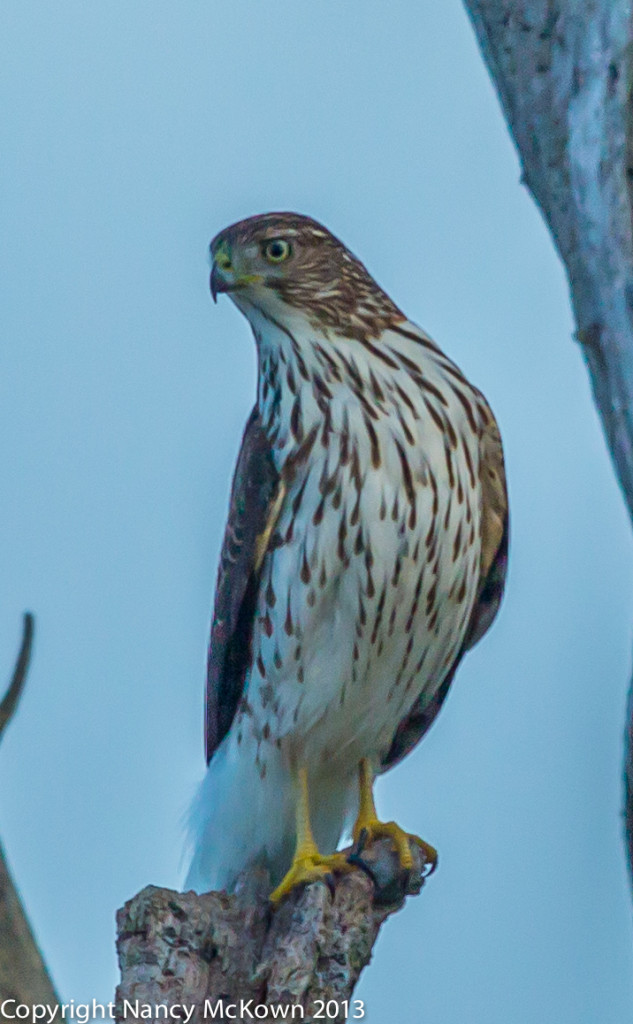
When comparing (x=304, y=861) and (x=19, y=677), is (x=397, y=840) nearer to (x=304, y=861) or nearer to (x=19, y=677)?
(x=304, y=861)

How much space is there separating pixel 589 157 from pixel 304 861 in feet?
7.07

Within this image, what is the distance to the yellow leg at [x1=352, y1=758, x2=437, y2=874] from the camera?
471cm

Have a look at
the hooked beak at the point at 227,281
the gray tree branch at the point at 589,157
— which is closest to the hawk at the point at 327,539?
the hooked beak at the point at 227,281

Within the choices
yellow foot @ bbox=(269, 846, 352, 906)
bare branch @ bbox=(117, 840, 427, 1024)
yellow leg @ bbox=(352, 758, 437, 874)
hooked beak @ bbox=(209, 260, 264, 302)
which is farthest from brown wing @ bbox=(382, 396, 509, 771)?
bare branch @ bbox=(117, 840, 427, 1024)

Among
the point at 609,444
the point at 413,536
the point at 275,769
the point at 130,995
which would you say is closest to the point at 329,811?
the point at 275,769

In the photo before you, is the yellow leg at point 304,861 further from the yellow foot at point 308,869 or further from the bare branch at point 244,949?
the bare branch at point 244,949

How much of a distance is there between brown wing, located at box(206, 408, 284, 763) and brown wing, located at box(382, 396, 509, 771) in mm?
611

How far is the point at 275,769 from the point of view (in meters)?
4.96

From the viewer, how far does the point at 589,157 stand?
399 cm

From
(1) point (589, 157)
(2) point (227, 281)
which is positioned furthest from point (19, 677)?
(1) point (589, 157)

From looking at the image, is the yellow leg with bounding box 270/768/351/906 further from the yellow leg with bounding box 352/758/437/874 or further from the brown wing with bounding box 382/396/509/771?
the brown wing with bounding box 382/396/509/771

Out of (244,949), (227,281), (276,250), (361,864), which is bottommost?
(244,949)

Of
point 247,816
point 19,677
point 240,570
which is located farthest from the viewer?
point 247,816

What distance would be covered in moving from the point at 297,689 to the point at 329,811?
66cm
